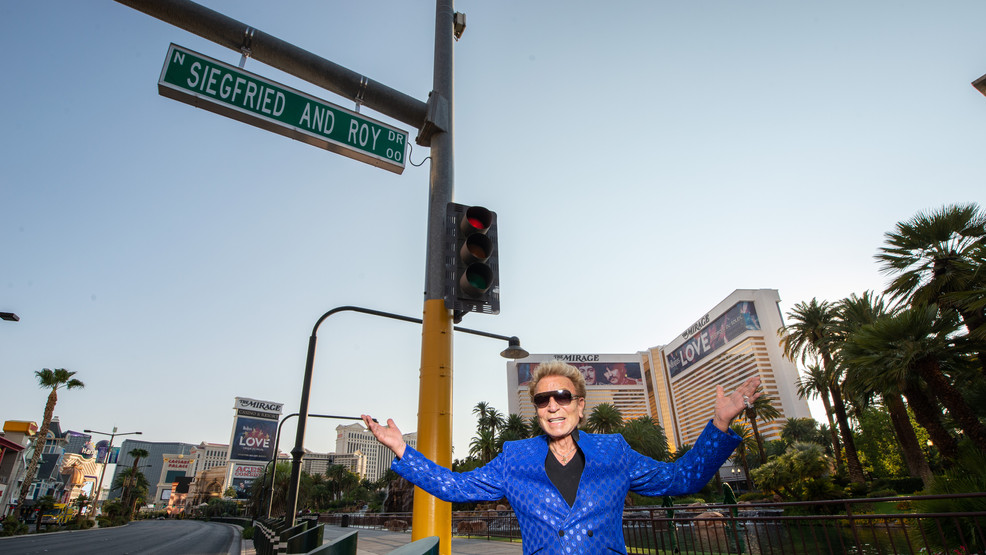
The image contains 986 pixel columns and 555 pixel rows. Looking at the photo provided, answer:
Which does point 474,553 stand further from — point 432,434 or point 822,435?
point 822,435

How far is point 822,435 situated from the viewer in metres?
74.9

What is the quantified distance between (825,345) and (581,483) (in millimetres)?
34057

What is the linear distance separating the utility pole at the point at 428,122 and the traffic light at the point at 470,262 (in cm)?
7

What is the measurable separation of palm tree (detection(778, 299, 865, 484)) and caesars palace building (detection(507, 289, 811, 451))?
6220 centimetres

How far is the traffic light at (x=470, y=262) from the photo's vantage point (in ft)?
10.5

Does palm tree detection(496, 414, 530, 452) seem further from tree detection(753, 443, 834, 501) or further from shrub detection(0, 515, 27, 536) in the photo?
shrub detection(0, 515, 27, 536)

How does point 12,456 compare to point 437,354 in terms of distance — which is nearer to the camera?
point 437,354

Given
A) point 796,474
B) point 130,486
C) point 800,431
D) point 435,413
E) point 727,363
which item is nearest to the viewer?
point 435,413

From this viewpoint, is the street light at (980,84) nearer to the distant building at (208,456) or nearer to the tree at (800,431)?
the tree at (800,431)

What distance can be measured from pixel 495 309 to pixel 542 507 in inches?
61.2

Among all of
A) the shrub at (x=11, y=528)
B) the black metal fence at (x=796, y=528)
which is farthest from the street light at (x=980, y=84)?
the shrub at (x=11, y=528)

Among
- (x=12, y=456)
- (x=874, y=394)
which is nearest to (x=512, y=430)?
(x=874, y=394)

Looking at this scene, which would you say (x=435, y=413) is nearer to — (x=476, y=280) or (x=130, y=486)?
(x=476, y=280)

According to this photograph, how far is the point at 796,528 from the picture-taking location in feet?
72.2
